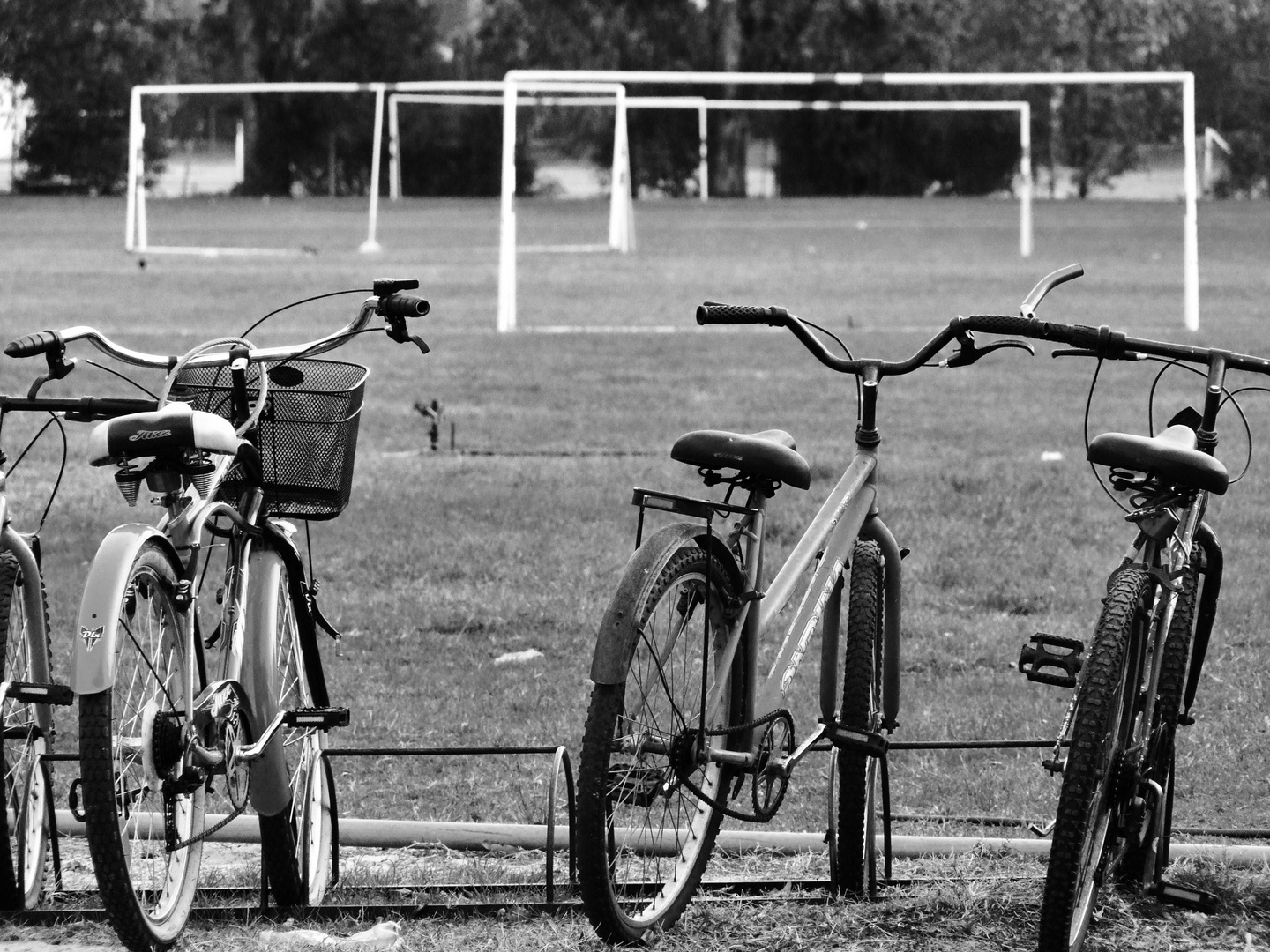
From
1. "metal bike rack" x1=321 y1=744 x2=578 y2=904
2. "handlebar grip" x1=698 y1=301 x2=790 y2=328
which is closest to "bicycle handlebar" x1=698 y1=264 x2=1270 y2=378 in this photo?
"handlebar grip" x1=698 y1=301 x2=790 y2=328

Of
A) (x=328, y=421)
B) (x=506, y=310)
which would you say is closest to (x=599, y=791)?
(x=328, y=421)

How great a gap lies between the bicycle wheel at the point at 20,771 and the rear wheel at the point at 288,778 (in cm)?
44

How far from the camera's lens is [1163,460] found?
3402 mm

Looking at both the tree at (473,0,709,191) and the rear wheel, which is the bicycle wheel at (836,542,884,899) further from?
the tree at (473,0,709,191)

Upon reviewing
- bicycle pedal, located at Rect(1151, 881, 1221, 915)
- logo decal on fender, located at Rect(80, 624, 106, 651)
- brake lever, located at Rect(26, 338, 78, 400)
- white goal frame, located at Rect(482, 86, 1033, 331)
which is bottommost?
bicycle pedal, located at Rect(1151, 881, 1221, 915)

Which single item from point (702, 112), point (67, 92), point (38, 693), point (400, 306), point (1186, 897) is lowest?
point (1186, 897)

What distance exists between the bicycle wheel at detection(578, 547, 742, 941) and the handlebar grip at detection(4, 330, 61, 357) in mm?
1257

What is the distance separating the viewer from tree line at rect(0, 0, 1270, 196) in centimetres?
4859

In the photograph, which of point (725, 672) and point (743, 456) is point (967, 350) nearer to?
point (743, 456)

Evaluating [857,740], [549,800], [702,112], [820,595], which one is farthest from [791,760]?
[702,112]

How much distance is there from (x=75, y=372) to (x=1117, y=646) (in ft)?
38.1

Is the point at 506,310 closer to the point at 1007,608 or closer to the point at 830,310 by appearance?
the point at 830,310

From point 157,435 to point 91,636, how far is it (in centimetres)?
40

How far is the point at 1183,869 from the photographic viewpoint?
4035 mm
